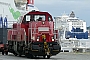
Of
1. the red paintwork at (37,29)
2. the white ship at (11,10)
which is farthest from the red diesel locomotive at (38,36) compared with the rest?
the white ship at (11,10)

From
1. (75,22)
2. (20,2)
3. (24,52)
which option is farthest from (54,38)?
(75,22)

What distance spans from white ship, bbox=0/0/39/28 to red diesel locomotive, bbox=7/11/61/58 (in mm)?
45373

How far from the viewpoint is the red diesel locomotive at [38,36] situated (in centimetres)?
2492

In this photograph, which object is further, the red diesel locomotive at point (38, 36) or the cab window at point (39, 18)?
the cab window at point (39, 18)

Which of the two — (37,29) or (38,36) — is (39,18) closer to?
(37,29)

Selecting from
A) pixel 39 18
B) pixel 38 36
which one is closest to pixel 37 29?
Result: pixel 38 36

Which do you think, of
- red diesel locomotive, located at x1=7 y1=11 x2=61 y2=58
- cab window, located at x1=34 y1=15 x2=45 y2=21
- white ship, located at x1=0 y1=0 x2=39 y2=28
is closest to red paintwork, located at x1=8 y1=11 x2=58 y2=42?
red diesel locomotive, located at x1=7 y1=11 x2=61 y2=58

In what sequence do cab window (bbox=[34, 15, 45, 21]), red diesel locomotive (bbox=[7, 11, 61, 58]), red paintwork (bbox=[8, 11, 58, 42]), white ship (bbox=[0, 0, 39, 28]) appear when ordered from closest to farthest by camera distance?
Answer: red diesel locomotive (bbox=[7, 11, 61, 58])
red paintwork (bbox=[8, 11, 58, 42])
cab window (bbox=[34, 15, 45, 21])
white ship (bbox=[0, 0, 39, 28])

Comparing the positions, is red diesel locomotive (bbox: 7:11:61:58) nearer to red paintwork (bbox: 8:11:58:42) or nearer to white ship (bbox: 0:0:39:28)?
red paintwork (bbox: 8:11:58:42)

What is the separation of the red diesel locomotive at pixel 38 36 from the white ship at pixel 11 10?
45.4 metres

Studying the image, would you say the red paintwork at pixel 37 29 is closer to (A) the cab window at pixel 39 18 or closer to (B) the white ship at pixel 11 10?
(A) the cab window at pixel 39 18

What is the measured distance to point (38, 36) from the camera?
25.5 m

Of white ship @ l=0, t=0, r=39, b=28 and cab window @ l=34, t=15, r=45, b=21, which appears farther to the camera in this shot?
white ship @ l=0, t=0, r=39, b=28

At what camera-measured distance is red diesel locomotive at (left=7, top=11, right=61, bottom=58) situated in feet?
81.8
